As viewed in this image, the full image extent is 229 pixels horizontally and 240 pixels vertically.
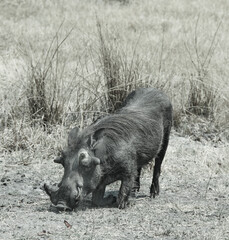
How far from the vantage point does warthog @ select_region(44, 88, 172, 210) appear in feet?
16.6

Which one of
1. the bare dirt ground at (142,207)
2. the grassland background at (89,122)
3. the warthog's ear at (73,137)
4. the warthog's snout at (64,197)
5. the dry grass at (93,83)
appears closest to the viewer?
the bare dirt ground at (142,207)

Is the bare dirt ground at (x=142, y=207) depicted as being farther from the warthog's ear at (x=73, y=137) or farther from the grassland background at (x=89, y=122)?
the warthog's ear at (x=73, y=137)

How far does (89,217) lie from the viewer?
4984 mm

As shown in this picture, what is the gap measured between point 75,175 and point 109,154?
38cm

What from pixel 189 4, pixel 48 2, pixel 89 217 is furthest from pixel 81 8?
pixel 89 217

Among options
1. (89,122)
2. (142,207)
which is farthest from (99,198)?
(89,122)

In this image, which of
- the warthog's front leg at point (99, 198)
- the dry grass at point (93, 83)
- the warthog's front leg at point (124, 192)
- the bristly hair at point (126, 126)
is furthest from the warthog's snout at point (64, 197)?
the dry grass at point (93, 83)

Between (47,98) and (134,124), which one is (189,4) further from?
(134,124)

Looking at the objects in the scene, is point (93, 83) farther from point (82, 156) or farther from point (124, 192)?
point (82, 156)

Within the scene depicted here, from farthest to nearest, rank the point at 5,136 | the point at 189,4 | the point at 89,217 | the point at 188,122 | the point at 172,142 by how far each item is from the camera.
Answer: the point at 189,4 → the point at 188,122 → the point at 172,142 → the point at 5,136 → the point at 89,217

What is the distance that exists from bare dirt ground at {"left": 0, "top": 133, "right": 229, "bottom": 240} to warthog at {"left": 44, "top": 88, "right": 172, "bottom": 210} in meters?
0.15

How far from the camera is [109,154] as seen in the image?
530 centimetres

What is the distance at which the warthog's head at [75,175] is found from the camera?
16.4 feet

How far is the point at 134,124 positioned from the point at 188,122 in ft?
9.64
